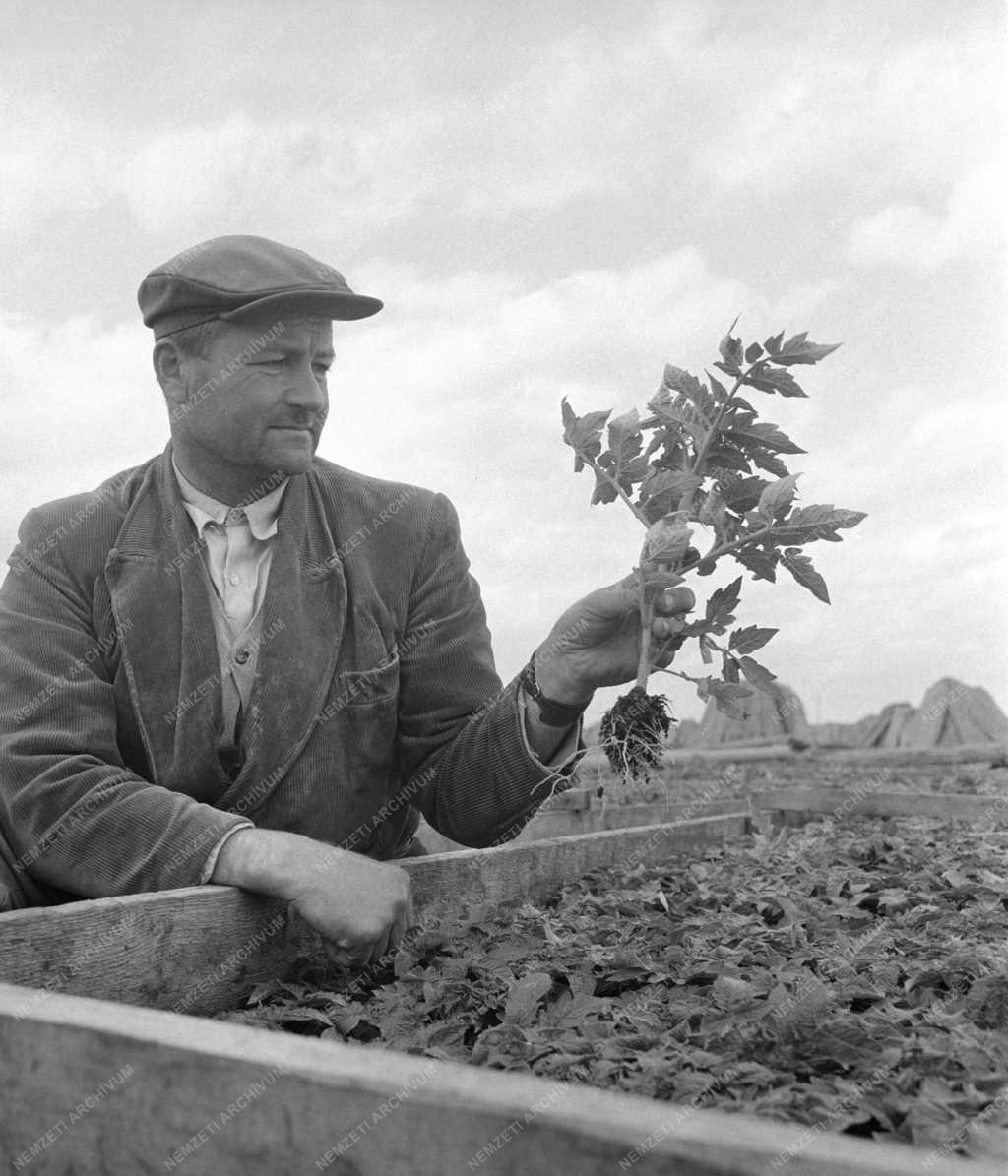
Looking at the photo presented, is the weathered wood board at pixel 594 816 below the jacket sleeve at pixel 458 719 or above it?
below

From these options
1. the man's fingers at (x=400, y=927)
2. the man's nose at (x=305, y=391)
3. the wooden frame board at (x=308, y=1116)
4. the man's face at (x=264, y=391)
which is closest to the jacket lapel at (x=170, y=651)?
the man's face at (x=264, y=391)

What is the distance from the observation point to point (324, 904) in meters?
1.98

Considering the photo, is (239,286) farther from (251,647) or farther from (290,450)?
(251,647)

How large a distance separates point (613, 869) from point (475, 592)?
0.84 m

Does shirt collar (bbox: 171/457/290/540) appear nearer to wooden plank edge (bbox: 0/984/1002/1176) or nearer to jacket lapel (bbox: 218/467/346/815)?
jacket lapel (bbox: 218/467/346/815)

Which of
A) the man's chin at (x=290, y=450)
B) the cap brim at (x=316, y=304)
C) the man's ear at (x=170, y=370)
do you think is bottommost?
the man's chin at (x=290, y=450)

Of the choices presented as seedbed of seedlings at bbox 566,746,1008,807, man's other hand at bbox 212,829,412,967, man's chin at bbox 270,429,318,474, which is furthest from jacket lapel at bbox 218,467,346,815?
seedbed of seedlings at bbox 566,746,1008,807

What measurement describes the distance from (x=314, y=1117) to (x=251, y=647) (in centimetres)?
181

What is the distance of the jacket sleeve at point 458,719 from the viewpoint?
104 inches

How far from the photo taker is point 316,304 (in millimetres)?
2604

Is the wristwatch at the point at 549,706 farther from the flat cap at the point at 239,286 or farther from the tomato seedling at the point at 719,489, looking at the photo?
the flat cap at the point at 239,286

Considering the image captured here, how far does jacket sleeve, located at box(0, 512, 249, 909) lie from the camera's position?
2203mm

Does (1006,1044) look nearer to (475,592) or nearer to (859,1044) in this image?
(859,1044)

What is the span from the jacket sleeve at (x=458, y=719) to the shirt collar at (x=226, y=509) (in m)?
0.42
